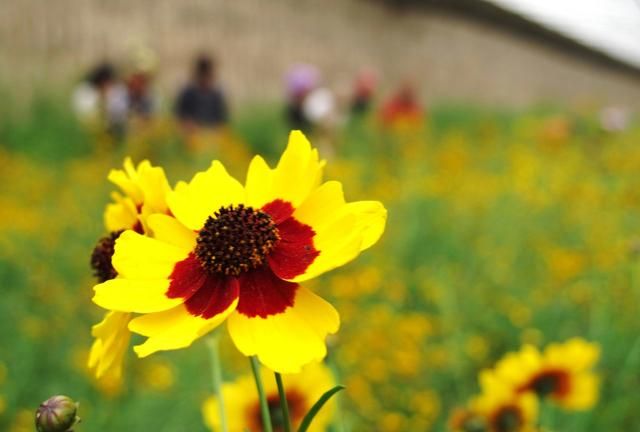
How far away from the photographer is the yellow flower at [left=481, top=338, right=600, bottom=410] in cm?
→ 92

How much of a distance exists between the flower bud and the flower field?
0.23 meters

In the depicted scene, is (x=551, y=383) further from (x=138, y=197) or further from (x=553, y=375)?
(x=138, y=197)

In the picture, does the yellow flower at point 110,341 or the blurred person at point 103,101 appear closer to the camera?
the yellow flower at point 110,341

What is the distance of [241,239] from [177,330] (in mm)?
79

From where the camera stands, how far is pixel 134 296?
0.47 metres

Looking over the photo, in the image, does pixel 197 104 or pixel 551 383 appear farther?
pixel 197 104

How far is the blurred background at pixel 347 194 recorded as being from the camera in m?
1.87

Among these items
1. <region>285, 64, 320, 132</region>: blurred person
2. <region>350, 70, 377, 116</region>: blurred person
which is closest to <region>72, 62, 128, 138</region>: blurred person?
<region>285, 64, 320, 132</region>: blurred person

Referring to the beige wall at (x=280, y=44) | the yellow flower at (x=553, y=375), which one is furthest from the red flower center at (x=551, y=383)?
the beige wall at (x=280, y=44)

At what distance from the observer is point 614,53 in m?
16.2

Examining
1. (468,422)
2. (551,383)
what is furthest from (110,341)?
(551,383)

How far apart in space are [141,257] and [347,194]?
307 cm

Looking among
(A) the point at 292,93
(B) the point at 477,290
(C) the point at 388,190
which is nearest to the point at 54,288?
(B) the point at 477,290

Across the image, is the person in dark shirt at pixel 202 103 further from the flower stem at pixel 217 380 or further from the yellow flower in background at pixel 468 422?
the flower stem at pixel 217 380
